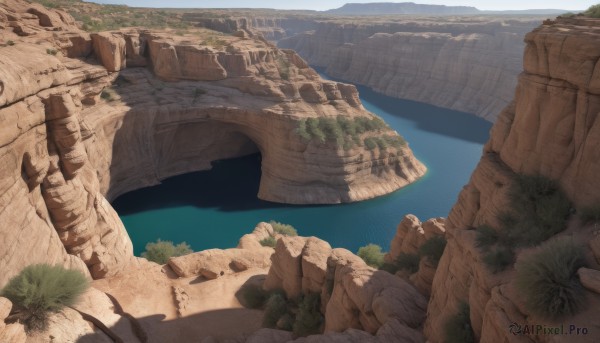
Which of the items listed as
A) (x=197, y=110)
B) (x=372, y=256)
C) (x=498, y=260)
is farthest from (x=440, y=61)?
(x=498, y=260)

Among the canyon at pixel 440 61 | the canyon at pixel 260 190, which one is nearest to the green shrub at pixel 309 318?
the canyon at pixel 260 190

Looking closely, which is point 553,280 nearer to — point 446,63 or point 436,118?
point 436,118

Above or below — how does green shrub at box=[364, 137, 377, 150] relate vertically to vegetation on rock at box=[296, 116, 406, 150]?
below

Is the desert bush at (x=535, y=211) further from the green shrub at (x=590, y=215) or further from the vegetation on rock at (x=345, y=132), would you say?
the vegetation on rock at (x=345, y=132)

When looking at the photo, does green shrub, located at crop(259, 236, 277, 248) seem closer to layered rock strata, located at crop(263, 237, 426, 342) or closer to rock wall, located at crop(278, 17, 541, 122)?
layered rock strata, located at crop(263, 237, 426, 342)

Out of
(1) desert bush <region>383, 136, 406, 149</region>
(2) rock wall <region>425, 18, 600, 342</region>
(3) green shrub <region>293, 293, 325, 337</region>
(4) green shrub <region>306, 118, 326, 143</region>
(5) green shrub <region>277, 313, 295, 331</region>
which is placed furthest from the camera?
(1) desert bush <region>383, 136, 406, 149</region>

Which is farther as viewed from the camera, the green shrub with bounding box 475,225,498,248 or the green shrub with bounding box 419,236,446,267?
the green shrub with bounding box 419,236,446,267

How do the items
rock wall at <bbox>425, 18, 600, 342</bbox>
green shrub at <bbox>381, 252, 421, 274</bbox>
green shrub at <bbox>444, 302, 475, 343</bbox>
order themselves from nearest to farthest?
rock wall at <bbox>425, 18, 600, 342</bbox>
green shrub at <bbox>444, 302, 475, 343</bbox>
green shrub at <bbox>381, 252, 421, 274</bbox>

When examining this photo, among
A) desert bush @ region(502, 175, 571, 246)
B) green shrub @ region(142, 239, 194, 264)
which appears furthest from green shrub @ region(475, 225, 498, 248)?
green shrub @ region(142, 239, 194, 264)

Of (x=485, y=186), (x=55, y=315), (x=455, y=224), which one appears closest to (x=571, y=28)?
(x=485, y=186)
